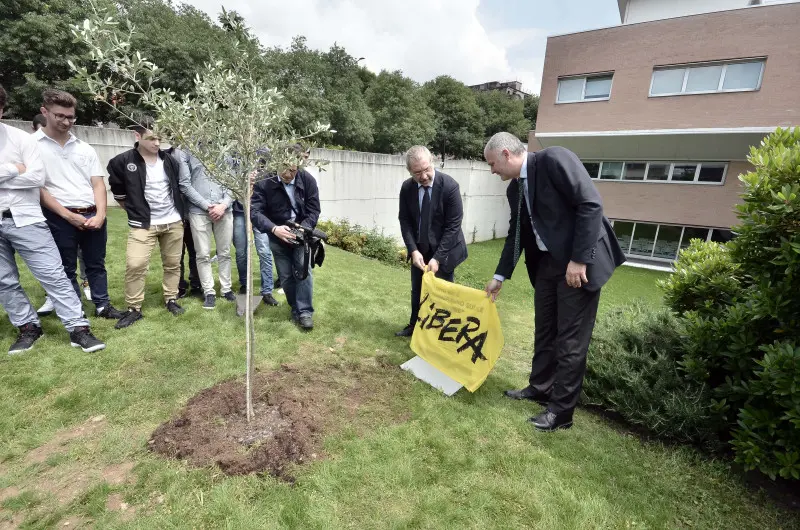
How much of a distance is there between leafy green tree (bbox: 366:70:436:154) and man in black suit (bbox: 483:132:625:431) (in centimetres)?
3022

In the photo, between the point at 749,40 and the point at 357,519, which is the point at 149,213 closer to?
the point at 357,519

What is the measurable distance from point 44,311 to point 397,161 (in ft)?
38.7

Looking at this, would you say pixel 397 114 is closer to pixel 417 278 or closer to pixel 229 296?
pixel 229 296

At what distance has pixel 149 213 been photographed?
13.8 feet

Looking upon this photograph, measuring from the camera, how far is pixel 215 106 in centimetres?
240

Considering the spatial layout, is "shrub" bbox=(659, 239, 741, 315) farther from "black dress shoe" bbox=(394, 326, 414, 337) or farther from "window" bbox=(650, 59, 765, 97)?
"window" bbox=(650, 59, 765, 97)

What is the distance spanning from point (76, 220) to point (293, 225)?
209 cm

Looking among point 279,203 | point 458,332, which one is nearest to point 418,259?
point 458,332

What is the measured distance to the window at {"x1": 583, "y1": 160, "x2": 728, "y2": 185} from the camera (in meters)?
13.6

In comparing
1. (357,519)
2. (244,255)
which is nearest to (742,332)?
(357,519)

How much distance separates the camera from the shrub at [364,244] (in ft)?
34.7

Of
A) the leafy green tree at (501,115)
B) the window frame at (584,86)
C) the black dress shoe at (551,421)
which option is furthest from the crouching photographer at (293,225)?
the leafy green tree at (501,115)

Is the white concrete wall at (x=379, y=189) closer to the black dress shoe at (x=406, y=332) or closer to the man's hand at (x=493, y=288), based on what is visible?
the black dress shoe at (x=406, y=332)

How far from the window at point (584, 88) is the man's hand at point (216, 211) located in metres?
15.0
